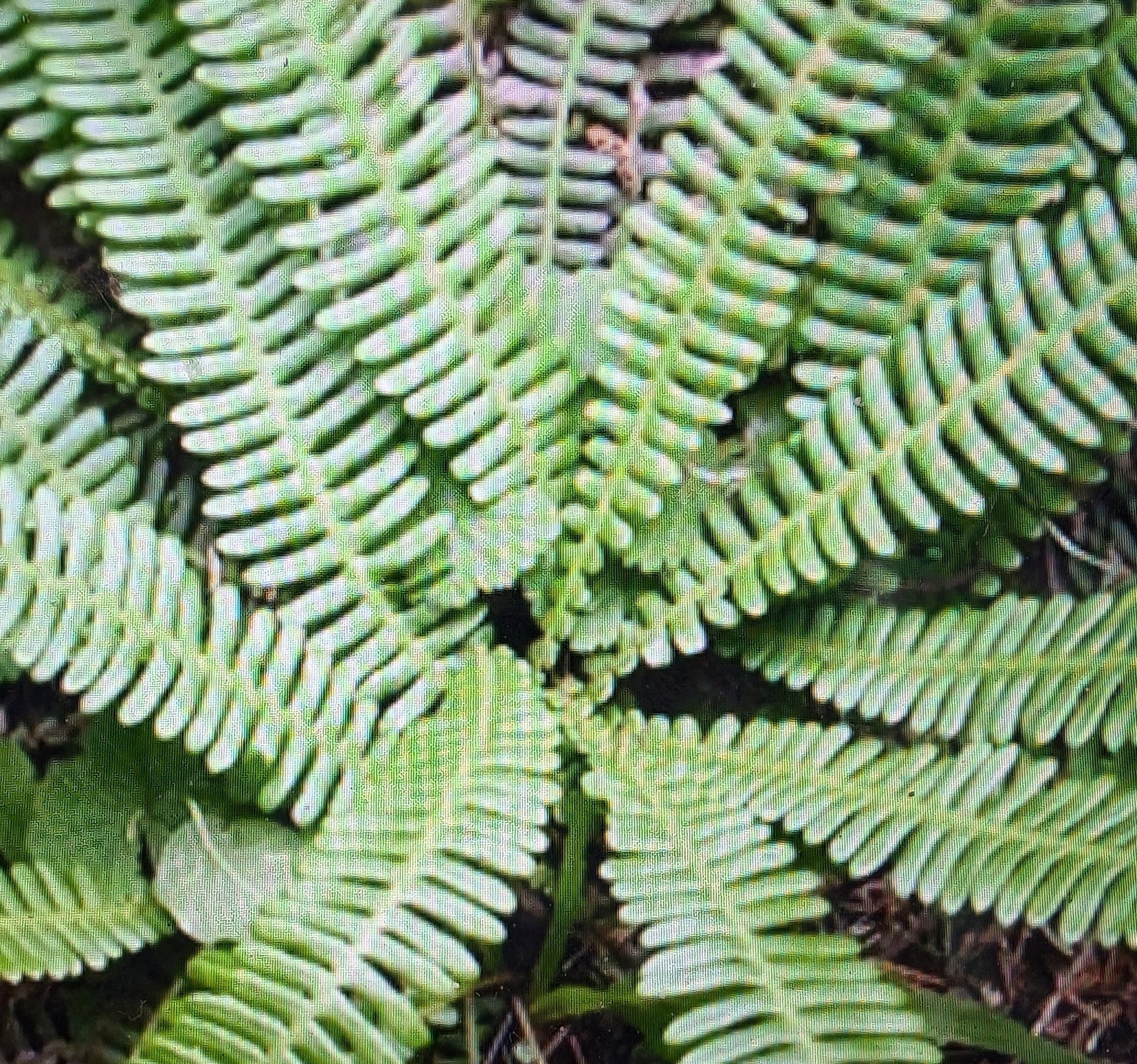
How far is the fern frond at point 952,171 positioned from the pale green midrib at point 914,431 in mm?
103

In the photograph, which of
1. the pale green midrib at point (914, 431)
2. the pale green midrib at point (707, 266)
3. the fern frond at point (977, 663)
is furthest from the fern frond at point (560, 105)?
the fern frond at point (977, 663)

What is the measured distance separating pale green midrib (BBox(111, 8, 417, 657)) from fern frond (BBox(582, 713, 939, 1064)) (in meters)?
0.46

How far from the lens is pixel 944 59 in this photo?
1.25m

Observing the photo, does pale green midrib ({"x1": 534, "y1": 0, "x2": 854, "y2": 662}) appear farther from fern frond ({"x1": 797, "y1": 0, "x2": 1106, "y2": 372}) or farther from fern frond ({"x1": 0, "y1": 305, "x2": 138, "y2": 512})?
fern frond ({"x1": 0, "y1": 305, "x2": 138, "y2": 512})

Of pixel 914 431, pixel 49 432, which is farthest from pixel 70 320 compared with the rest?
pixel 914 431

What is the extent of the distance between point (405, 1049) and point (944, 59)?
3.61ft

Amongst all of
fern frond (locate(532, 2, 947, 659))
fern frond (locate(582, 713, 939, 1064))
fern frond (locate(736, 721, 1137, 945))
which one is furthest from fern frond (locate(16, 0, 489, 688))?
fern frond (locate(736, 721, 1137, 945))

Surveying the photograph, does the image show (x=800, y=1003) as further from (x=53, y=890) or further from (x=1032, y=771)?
(x=53, y=890)

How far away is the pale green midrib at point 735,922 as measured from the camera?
101cm

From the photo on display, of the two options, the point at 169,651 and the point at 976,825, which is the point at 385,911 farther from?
the point at 976,825

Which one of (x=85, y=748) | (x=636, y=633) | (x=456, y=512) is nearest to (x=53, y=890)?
(x=85, y=748)

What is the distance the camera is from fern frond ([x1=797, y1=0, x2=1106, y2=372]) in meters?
1.23

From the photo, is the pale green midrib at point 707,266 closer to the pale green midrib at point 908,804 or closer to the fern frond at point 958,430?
the fern frond at point 958,430

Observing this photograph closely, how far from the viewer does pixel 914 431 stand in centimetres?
125
